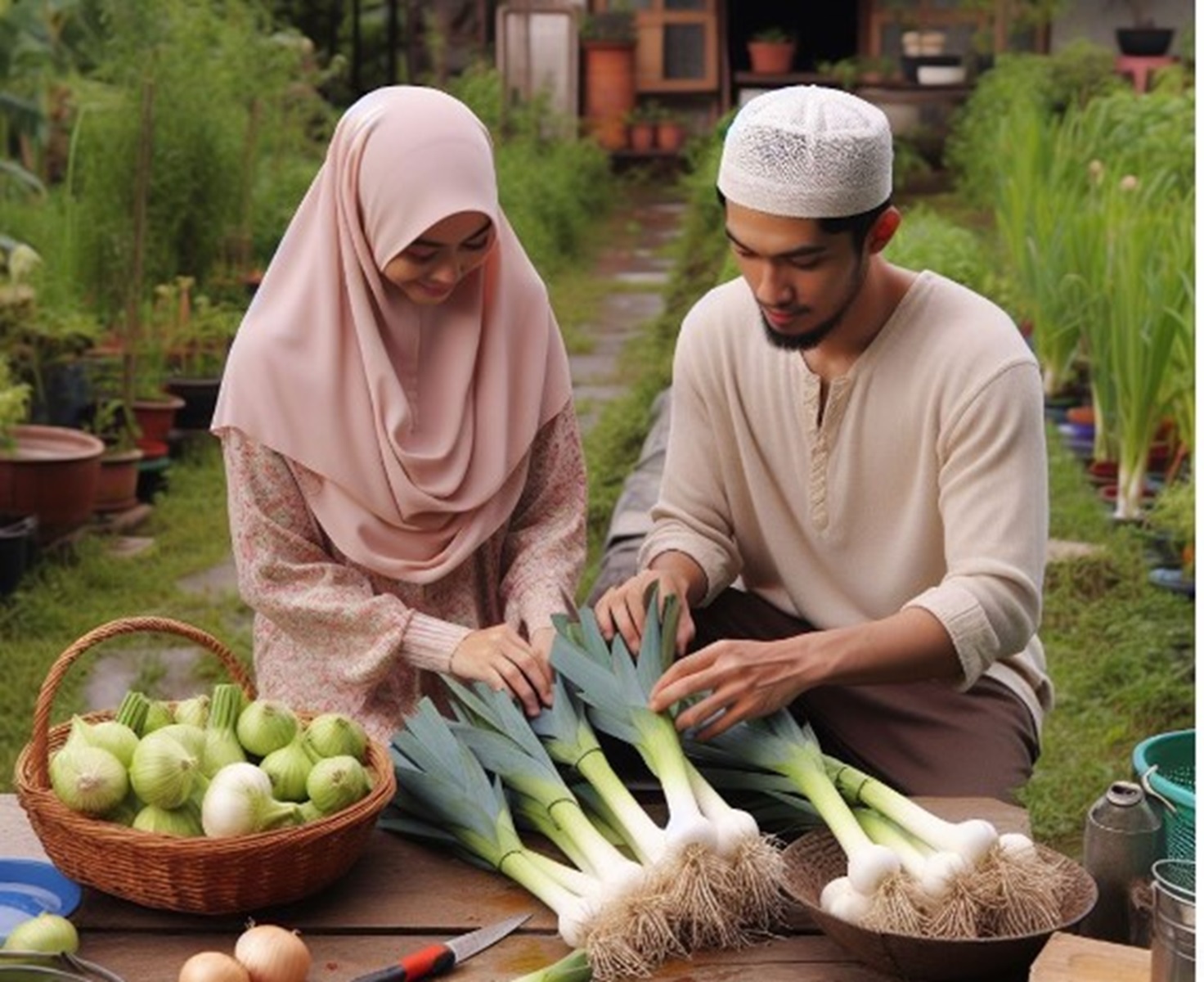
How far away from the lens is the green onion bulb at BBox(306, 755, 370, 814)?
8.16ft

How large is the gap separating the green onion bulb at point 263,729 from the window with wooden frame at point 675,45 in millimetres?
12688

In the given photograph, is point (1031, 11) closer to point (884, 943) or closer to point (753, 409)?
point (753, 409)

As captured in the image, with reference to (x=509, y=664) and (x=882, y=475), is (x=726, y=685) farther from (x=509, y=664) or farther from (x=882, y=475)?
(x=882, y=475)

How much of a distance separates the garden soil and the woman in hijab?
1.82 m

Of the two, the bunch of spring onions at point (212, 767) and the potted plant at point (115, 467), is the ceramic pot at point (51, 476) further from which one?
the bunch of spring onions at point (212, 767)

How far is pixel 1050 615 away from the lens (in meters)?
5.77

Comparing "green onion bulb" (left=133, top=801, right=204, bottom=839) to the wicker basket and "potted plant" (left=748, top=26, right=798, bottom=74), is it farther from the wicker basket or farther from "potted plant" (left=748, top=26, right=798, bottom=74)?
"potted plant" (left=748, top=26, right=798, bottom=74)

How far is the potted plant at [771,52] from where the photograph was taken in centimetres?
1477

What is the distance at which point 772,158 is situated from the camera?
2.96 meters

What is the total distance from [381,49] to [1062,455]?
25.3 ft

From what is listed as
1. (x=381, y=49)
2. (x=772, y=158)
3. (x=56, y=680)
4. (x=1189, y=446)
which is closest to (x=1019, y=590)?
(x=772, y=158)

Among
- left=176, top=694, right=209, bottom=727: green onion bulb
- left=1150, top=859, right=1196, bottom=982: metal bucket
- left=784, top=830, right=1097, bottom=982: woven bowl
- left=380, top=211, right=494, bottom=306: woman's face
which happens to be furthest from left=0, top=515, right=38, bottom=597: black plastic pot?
left=1150, top=859, right=1196, bottom=982: metal bucket

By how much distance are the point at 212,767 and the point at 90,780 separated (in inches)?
6.0

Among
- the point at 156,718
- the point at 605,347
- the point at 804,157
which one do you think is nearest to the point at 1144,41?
the point at 605,347
